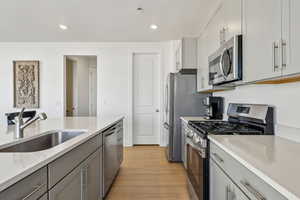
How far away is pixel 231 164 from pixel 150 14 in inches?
108

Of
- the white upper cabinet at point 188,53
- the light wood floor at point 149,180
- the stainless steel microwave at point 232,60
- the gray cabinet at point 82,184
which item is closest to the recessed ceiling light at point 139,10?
the white upper cabinet at point 188,53

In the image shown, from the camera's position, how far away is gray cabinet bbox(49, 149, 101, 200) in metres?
1.33

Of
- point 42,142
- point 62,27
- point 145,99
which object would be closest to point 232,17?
point 42,142

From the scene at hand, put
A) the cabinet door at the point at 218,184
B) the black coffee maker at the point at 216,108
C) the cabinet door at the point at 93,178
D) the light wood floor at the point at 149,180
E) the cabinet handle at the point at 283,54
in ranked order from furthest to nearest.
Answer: the black coffee maker at the point at 216,108 → the light wood floor at the point at 149,180 → the cabinet door at the point at 93,178 → the cabinet door at the point at 218,184 → the cabinet handle at the point at 283,54

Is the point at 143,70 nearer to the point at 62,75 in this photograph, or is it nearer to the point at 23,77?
the point at 62,75

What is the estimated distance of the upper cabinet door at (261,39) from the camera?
4.53 feet

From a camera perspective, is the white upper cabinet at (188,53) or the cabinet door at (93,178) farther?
the white upper cabinet at (188,53)

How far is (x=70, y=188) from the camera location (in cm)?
148

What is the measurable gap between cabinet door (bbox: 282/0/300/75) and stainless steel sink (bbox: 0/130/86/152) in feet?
5.93

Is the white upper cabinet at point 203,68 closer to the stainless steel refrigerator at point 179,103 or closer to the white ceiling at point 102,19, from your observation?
the stainless steel refrigerator at point 179,103

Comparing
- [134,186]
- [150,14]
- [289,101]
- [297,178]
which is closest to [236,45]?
[289,101]

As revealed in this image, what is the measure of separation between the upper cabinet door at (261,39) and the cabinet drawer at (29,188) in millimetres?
1403

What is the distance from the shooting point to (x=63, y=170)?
137 centimetres

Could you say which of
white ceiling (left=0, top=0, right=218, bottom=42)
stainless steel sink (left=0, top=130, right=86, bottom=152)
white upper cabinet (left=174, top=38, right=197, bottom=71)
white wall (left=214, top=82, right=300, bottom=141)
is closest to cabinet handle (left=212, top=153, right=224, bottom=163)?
white wall (left=214, top=82, right=300, bottom=141)
